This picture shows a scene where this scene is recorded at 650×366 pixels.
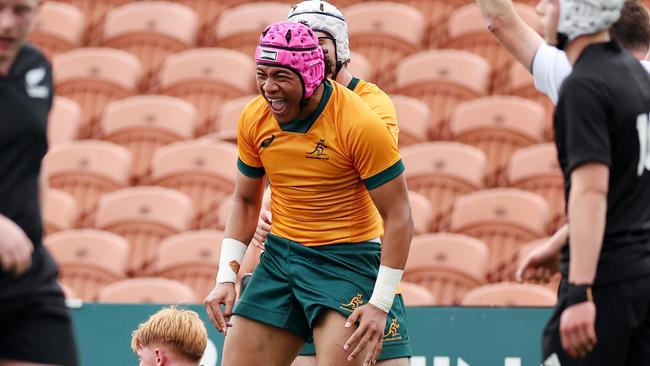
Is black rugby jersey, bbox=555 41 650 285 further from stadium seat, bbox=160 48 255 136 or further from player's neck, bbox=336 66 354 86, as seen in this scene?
stadium seat, bbox=160 48 255 136

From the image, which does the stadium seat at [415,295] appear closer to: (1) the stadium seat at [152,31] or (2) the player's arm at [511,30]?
(2) the player's arm at [511,30]

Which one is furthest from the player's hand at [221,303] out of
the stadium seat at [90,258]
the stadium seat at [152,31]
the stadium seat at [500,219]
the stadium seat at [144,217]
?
the stadium seat at [152,31]

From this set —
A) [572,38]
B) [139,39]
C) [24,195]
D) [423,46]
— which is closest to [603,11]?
[572,38]

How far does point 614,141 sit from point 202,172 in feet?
20.2

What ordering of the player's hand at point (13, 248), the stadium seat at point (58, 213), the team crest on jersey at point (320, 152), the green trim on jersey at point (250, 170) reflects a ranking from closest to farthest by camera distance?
the player's hand at point (13, 248)
the team crest on jersey at point (320, 152)
the green trim on jersey at point (250, 170)
the stadium seat at point (58, 213)

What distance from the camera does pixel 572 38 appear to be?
4238 mm

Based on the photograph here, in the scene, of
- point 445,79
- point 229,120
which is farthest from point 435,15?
point 229,120

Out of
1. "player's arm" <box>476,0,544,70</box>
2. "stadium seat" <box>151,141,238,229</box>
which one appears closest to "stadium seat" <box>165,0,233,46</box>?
"stadium seat" <box>151,141,238,229</box>

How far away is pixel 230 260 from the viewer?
550 cm

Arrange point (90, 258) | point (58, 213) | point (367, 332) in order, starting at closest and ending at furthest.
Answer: point (367, 332) < point (90, 258) < point (58, 213)

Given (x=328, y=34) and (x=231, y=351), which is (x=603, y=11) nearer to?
(x=328, y=34)

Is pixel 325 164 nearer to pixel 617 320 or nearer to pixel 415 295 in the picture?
pixel 617 320

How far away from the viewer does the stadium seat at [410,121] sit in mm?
10086

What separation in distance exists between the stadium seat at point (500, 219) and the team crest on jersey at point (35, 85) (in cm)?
544
